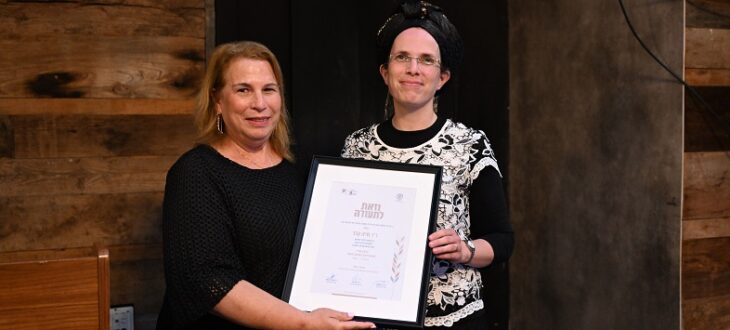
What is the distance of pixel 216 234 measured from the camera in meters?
1.63

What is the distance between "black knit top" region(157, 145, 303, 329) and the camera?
1.62 m

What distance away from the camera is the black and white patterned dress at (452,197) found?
1829 mm

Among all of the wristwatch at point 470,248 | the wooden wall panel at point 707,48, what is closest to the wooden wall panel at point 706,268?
the wooden wall panel at point 707,48

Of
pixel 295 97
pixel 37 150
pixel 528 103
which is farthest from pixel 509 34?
pixel 37 150

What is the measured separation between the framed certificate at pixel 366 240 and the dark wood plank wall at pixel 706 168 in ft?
3.78

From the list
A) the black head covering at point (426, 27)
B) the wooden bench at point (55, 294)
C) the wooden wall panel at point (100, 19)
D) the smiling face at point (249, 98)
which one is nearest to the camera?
the wooden bench at point (55, 294)

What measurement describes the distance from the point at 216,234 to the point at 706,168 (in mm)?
1713

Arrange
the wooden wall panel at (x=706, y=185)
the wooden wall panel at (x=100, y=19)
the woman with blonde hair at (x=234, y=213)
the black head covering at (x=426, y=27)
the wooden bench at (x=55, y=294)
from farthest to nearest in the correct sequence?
the wooden wall panel at (x=706, y=185) < the wooden wall panel at (x=100, y=19) < the black head covering at (x=426, y=27) < the woman with blonde hair at (x=234, y=213) < the wooden bench at (x=55, y=294)

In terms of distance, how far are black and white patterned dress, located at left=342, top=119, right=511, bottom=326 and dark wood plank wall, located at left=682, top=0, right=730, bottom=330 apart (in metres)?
0.95

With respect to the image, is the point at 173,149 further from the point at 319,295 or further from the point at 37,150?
the point at 319,295

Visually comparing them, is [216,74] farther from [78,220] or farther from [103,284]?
[78,220]

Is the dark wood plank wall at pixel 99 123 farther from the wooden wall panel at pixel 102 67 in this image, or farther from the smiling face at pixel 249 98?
the smiling face at pixel 249 98

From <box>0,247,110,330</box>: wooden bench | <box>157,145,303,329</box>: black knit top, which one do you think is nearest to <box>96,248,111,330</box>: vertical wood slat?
<box>0,247,110,330</box>: wooden bench

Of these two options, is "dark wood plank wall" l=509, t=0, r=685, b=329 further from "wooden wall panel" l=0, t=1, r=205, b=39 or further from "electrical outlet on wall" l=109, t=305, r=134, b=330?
"electrical outlet on wall" l=109, t=305, r=134, b=330
